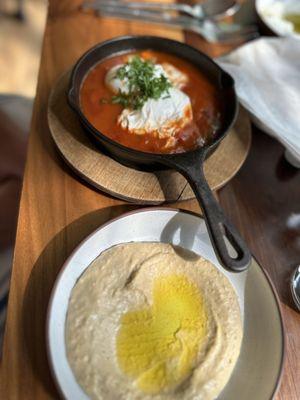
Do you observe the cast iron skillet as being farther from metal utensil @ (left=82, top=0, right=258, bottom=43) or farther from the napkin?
metal utensil @ (left=82, top=0, right=258, bottom=43)

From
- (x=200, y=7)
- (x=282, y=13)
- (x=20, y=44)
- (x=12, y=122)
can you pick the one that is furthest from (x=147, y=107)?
(x=20, y=44)

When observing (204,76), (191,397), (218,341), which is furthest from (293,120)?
(191,397)

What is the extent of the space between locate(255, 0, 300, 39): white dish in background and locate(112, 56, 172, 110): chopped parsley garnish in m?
0.59

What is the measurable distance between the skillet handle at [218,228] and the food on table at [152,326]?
0.36 ft

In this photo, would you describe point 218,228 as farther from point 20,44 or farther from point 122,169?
point 20,44

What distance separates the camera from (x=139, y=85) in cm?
121

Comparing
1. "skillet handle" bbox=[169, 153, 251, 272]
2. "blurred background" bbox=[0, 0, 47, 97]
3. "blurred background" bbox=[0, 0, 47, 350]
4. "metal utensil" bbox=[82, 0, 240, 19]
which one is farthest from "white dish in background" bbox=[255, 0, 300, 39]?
"blurred background" bbox=[0, 0, 47, 97]

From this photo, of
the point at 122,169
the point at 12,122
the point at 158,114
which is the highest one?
the point at 158,114

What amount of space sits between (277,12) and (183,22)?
1.17 feet

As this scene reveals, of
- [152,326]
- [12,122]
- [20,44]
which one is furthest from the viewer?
[20,44]

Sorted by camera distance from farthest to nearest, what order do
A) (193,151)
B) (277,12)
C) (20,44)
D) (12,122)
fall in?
(20,44) → (277,12) → (12,122) → (193,151)

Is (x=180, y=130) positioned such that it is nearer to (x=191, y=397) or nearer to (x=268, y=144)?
(x=268, y=144)

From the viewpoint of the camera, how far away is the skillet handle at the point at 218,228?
2.94ft

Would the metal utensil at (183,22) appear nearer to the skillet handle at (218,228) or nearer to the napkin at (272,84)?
the napkin at (272,84)
